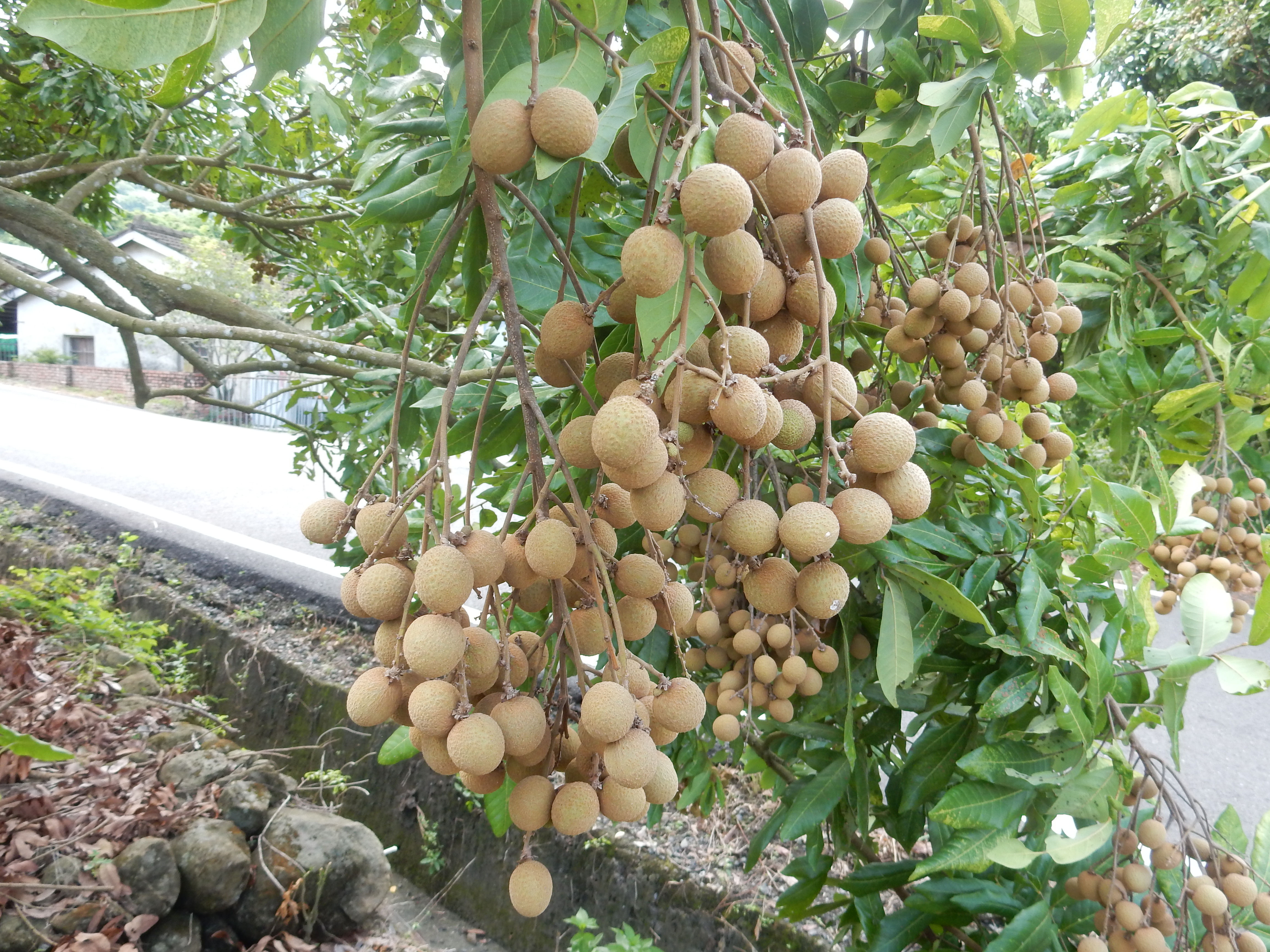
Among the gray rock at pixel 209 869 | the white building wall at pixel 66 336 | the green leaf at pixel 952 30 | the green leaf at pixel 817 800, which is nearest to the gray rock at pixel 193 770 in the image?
the gray rock at pixel 209 869

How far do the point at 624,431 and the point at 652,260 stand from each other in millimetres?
123

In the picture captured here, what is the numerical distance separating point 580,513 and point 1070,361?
5.36 feet

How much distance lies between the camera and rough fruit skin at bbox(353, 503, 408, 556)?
0.68 metres

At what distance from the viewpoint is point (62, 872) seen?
202cm

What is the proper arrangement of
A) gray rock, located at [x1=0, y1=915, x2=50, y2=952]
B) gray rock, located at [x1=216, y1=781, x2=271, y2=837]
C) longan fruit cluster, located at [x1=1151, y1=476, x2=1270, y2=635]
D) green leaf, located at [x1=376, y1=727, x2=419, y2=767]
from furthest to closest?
1. gray rock, located at [x1=216, y1=781, x2=271, y2=837]
2. gray rock, located at [x1=0, y1=915, x2=50, y2=952]
3. longan fruit cluster, located at [x1=1151, y1=476, x2=1270, y2=635]
4. green leaf, located at [x1=376, y1=727, x2=419, y2=767]

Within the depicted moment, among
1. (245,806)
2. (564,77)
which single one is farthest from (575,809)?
(245,806)

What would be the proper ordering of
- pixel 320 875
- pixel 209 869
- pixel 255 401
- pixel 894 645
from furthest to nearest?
pixel 255 401
pixel 320 875
pixel 209 869
pixel 894 645

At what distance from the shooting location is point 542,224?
742mm

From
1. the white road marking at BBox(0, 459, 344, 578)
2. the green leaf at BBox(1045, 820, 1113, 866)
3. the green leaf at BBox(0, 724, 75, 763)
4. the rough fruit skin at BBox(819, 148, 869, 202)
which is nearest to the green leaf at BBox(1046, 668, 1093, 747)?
the green leaf at BBox(1045, 820, 1113, 866)

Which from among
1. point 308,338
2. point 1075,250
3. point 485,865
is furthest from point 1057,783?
point 485,865

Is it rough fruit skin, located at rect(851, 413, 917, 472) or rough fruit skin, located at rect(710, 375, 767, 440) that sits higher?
rough fruit skin, located at rect(710, 375, 767, 440)

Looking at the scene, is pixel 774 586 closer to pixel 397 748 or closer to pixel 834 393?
pixel 834 393

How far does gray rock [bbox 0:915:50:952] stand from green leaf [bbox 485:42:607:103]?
2243 mm

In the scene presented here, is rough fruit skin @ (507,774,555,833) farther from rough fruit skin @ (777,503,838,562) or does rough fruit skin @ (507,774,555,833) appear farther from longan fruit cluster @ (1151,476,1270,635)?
longan fruit cluster @ (1151,476,1270,635)
